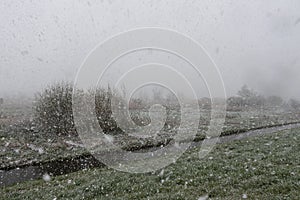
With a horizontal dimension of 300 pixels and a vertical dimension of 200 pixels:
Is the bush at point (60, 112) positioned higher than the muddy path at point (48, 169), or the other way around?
the bush at point (60, 112)

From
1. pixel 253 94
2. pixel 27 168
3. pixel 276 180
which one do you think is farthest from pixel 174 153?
pixel 253 94

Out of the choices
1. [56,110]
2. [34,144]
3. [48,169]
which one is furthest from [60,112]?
[48,169]

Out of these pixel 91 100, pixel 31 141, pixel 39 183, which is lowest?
pixel 39 183

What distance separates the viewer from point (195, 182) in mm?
5980

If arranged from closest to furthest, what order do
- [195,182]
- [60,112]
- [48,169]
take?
[195,182], [48,169], [60,112]

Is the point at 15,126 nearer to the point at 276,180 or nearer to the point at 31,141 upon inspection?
the point at 31,141

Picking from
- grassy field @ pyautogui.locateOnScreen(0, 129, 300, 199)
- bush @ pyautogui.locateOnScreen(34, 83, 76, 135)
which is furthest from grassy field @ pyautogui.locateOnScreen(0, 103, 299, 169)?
grassy field @ pyautogui.locateOnScreen(0, 129, 300, 199)

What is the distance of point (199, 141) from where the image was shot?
11070 mm

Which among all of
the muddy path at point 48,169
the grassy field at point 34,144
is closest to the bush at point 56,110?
the grassy field at point 34,144

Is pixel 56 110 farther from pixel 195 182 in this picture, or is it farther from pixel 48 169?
pixel 195 182

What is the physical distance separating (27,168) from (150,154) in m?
3.85

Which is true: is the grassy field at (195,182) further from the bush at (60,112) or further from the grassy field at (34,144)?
the bush at (60,112)

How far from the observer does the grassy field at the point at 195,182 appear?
5.37 metres

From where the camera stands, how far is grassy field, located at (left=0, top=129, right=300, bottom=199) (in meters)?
5.37
